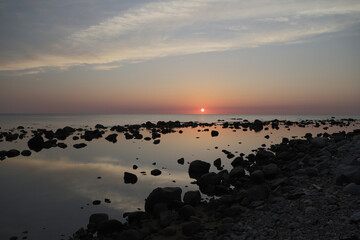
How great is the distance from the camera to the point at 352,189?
872 cm

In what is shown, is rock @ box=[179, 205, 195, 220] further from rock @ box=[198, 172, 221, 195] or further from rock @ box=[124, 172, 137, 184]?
rock @ box=[124, 172, 137, 184]

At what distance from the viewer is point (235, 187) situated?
1326cm

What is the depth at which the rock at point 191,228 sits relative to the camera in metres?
8.02

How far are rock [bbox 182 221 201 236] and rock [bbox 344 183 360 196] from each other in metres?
5.21

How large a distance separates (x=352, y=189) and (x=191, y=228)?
5569mm

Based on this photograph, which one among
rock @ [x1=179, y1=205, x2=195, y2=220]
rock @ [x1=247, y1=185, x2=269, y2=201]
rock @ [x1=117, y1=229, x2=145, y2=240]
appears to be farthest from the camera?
rock @ [x1=247, y1=185, x2=269, y2=201]

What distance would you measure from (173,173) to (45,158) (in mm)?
14204

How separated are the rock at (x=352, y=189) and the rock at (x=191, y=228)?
5.21m

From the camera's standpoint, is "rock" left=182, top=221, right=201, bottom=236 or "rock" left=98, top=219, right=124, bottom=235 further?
"rock" left=98, top=219, right=124, bottom=235

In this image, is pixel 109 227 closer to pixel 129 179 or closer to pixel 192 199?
pixel 192 199

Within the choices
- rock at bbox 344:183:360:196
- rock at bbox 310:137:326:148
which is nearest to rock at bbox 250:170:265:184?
rock at bbox 344:183:360:196

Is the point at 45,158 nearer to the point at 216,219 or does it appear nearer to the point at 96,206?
the point at 96,206

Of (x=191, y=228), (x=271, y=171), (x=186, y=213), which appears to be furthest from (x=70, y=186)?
(x=271, y=171)

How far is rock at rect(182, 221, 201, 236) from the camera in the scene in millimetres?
8023
